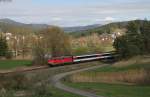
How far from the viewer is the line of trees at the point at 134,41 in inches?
3969

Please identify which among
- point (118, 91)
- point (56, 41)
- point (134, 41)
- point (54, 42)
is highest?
point (56, 41)

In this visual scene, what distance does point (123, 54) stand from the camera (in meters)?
103

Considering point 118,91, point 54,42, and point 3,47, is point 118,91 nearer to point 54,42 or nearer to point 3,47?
point 54,42

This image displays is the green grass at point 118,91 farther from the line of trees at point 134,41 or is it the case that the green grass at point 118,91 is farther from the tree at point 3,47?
the tree at point 3,47

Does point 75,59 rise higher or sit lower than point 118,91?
lower

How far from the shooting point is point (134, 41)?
4055 inches

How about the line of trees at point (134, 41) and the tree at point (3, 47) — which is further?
the tree at point (3, 47)

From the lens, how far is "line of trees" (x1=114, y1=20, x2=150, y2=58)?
101 m

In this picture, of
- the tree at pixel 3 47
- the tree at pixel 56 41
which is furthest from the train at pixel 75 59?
the tree at pixel 3 47

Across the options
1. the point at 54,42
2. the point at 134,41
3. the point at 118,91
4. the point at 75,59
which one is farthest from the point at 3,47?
the point at 118,91

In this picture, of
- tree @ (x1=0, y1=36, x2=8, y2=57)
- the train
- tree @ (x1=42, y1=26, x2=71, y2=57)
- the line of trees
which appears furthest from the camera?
tree @ (x1=42, y1=26, x2=71, y2=57)

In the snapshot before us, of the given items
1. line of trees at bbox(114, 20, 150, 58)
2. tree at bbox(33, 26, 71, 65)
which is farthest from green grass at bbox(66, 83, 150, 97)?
tree at bbox(33, 26, 71, 65)

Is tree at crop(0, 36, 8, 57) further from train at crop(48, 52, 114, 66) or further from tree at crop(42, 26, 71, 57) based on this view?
train at crop(48, 52, 114, 66)

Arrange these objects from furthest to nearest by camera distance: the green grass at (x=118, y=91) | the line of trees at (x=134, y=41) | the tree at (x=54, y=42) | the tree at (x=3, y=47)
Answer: the tree at (x=54, y=42)
the tree at (x=3, y=47)
the line of trees at (x=134, y=41)
the green grass at (x=118, y=91)
